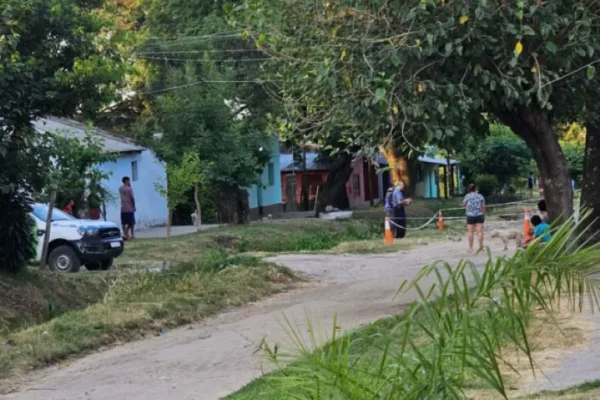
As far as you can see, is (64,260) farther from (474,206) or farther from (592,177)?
(592,177)

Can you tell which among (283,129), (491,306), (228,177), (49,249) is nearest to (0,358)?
(283,129)

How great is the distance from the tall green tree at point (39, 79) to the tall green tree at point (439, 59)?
14.3 ft

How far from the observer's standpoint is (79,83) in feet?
51.4

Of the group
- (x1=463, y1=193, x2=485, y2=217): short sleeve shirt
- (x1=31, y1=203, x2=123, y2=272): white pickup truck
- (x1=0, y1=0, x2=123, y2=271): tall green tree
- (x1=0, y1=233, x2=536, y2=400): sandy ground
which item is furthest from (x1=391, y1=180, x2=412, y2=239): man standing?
(x1=0, y1=0, x2=123, y2=271): tall green tree

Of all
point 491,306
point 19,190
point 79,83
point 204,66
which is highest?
point 204,66

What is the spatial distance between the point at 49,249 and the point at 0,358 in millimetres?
9505

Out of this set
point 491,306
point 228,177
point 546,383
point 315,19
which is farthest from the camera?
point 228,177

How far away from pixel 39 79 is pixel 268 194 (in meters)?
32.0

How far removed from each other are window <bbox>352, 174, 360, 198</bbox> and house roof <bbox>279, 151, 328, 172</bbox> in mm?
6617

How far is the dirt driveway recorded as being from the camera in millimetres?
9953

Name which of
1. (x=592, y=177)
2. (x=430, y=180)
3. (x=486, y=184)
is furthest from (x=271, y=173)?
(x=592, y=177)

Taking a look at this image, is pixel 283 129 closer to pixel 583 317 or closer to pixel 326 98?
pixel 326 98

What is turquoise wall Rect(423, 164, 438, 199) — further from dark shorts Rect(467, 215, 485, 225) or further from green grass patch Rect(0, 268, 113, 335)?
green grass patch Rect(0, 268, 113, 335)

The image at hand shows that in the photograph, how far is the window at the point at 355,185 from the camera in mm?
57969
